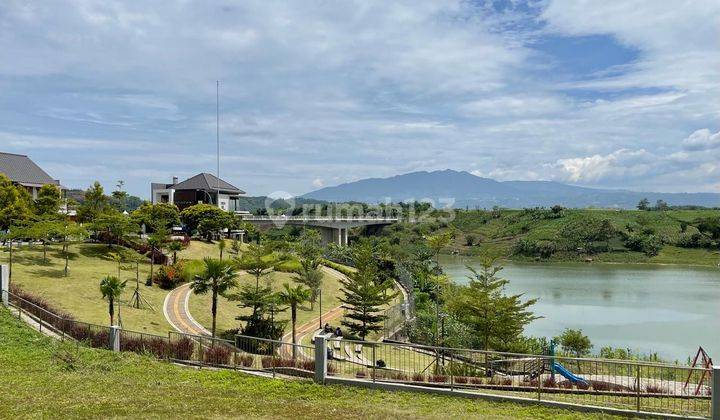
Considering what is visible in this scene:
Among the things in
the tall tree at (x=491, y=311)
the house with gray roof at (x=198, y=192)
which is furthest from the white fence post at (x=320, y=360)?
the house with gray roof at (x=198, y=192)

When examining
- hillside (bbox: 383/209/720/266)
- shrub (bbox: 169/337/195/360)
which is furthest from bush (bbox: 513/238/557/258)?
shrub (bbox: 169/337/195/360)

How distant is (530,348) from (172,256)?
2491cm

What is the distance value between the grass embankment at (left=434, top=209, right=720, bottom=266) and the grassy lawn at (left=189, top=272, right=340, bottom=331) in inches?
1705

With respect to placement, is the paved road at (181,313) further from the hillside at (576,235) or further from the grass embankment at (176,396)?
the hillside at (576,235)

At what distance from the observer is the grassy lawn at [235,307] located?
29180 millimetres

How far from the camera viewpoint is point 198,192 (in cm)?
5834

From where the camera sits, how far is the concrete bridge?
7221 cm

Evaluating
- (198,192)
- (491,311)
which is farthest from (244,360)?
(198,192)

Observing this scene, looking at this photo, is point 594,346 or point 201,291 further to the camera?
point 594,346

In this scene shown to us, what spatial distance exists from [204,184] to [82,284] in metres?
29.9

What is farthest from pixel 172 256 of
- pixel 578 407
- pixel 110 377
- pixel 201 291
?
pixel 578 407

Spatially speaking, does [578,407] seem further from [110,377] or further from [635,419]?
[110,377]

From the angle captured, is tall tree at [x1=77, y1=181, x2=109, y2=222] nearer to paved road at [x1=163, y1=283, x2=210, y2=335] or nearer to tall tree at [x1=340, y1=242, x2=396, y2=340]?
paved road at [x1=163, y1=283, x2=210, y2=335]

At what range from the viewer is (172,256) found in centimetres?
3941
